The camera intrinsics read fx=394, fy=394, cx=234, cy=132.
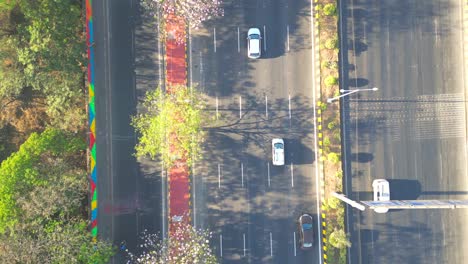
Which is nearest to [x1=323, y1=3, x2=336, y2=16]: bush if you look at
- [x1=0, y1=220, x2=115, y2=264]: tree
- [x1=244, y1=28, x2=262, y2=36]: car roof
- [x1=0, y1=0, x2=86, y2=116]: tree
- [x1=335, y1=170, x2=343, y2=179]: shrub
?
[x1=244, y1=28, x2=262, y2=36]: car roof

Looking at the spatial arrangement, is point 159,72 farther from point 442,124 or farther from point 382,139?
point 442,124

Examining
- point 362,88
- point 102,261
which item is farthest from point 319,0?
point 102,261

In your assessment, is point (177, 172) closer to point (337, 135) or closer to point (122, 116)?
point (122, 116)

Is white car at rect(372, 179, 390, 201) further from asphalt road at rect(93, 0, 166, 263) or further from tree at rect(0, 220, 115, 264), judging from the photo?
tree at rect(0, 220, 115, 264)

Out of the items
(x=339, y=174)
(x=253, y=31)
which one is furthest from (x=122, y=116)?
(x=339, y=174)

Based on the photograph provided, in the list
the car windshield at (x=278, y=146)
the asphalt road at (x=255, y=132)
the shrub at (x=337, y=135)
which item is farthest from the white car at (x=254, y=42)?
the shrub at (x=337, y=135)
